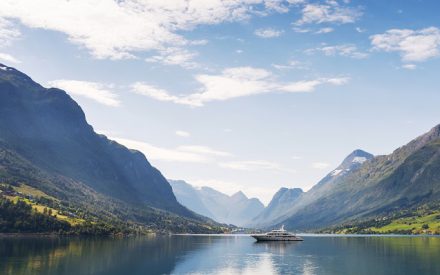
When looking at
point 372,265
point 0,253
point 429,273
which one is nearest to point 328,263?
point 372,265

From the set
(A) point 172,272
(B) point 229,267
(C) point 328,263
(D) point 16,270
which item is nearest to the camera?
(D) point 16,270

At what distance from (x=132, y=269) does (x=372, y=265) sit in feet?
260

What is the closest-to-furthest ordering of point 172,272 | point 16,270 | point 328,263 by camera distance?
point 16,270
point 172,272
point 328,263

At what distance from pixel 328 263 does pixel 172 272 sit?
6125cm

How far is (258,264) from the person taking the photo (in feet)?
567

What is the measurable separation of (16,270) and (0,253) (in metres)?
54.4

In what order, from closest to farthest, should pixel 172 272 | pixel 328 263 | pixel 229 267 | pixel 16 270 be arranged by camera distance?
1. pixel 16 270
2. pixel 172 272
3. pixel 229 267
4. pixel 328 263

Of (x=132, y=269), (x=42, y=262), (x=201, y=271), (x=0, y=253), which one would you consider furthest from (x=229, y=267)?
(x=0, y=253)

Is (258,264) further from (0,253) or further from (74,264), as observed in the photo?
(0,253)

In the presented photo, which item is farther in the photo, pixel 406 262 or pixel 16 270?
pixel 406 262

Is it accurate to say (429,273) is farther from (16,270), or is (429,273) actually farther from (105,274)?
(16,270)

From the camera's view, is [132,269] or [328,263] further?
[328,263]

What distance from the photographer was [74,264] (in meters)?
146

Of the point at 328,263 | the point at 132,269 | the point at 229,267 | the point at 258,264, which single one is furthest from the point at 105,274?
the point at 328,263
